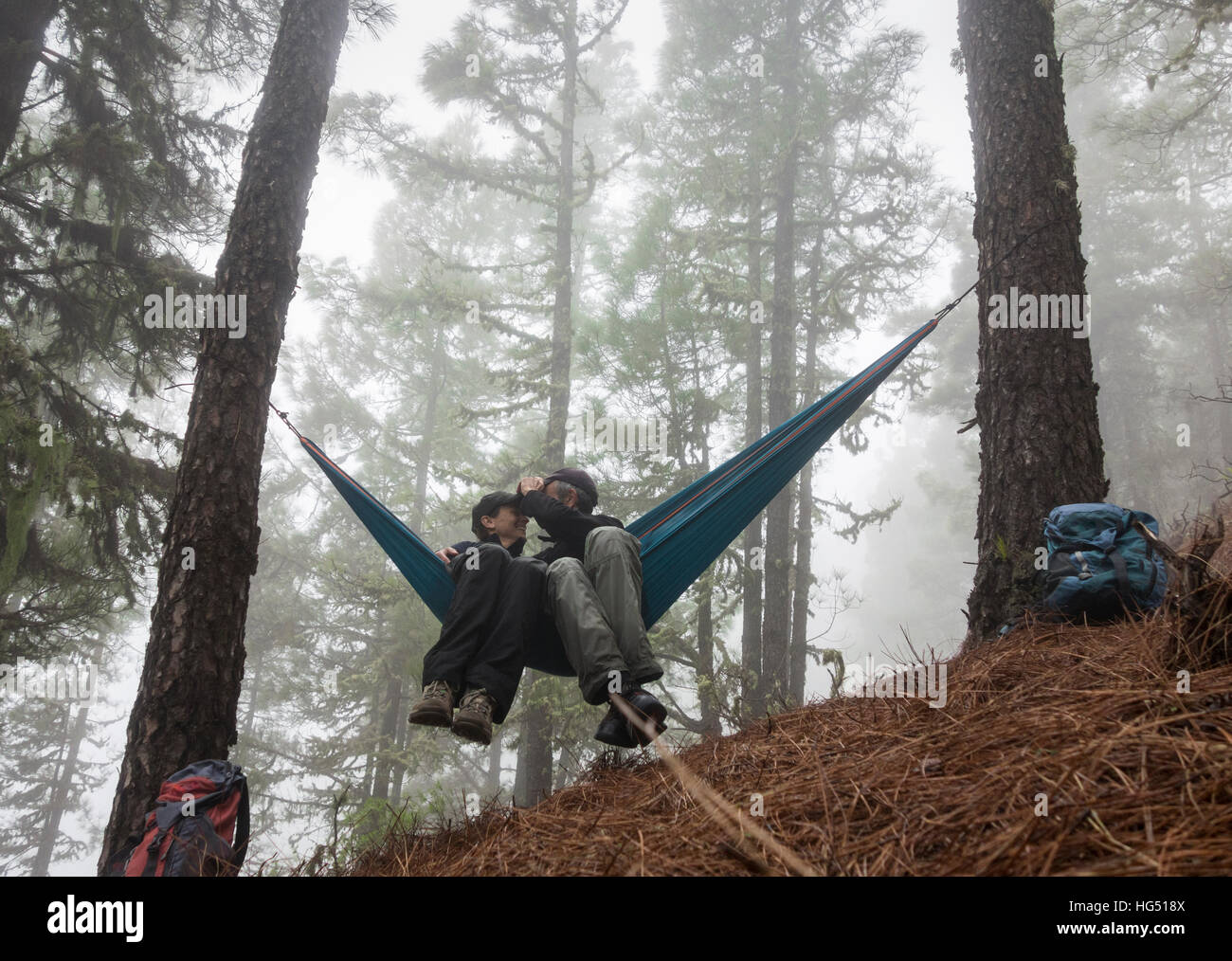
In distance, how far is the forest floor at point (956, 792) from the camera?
0.78 m

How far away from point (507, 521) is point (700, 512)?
0.79 meters

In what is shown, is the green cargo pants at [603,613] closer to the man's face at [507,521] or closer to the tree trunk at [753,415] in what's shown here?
the man's face at [507,521]

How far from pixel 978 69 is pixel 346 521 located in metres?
10.5

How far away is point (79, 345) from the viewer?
14.1 ft

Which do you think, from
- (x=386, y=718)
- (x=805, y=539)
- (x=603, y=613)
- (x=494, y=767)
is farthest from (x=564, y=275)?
(x=494, y=767)

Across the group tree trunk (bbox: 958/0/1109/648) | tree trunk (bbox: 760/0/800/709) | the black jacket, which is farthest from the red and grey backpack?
tree trunk (bbox: 760/0/800/709)

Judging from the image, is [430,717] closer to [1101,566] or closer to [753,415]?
[1101,566]

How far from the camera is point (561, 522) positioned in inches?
93.6

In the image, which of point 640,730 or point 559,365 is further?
point 559,365

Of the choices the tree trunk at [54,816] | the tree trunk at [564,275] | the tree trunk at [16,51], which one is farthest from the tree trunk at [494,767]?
the tree trunk at [16,51]

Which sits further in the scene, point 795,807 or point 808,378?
point 808,378

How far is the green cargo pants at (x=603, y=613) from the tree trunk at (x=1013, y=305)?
110 centimetres

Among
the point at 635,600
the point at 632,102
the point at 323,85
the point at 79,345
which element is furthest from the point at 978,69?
the point at 632,102
